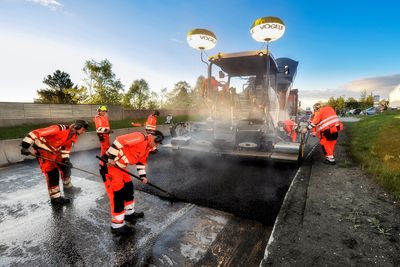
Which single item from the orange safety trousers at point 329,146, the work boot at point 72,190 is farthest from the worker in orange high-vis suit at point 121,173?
the orange safety trousers at point 329,146

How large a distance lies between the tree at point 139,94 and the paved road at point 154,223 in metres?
56.7

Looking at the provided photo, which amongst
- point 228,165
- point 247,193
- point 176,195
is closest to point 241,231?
point 247,193

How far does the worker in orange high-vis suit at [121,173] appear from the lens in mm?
2965

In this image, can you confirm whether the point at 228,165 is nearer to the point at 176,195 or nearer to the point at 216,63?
the point at 176,195

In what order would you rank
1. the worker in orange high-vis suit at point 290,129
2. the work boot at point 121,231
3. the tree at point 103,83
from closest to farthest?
the work boot at point 121,231
the worker in orange high-vis suit at point 290,129
the tree at point 103,83

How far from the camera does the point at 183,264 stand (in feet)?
7.65

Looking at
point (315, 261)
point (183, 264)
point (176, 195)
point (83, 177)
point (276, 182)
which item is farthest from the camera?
point (83, 177)

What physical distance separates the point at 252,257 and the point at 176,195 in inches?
82.1

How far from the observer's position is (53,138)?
4.05 metres

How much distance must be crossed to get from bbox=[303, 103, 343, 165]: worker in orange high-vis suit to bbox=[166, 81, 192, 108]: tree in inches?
2314

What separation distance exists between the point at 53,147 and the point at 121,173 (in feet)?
6.44

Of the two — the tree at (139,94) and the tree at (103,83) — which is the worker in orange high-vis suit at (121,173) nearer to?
the tree at (103,83)

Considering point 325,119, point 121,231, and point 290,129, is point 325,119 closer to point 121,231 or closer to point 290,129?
point 290,129

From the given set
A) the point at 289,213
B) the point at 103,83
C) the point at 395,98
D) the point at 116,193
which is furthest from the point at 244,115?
the point at 395,98
